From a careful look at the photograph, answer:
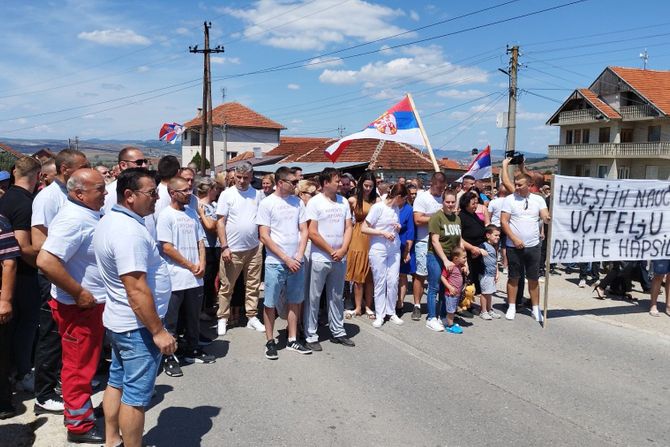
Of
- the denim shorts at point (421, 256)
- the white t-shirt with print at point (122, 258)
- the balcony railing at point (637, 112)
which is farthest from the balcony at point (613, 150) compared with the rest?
the white t-shirt with print at point (122, 258)

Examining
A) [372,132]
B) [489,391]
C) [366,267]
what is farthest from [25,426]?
[372,132]

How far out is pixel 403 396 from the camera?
461 centimetres

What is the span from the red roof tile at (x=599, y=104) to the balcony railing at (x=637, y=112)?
0.56 metres

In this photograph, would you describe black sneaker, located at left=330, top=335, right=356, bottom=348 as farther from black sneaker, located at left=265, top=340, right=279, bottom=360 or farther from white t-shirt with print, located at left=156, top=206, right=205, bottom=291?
white t-shirt with print, located at left=156, top=206, right=205, bottom=291

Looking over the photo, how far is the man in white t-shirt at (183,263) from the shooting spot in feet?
16.7

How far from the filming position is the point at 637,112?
44469 mm

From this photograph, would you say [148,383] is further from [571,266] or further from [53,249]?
[571,266]

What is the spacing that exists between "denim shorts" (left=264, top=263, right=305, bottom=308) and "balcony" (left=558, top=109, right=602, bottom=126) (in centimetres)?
4844

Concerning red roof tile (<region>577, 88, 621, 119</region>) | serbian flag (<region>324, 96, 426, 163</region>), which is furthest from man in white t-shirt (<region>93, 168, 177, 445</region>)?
red roof tile (<region>577, 88, 621, 119</region>)

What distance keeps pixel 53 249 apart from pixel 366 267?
4.37 metres

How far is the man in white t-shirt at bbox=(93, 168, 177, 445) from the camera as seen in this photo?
2.98m

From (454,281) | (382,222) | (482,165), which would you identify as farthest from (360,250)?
(482,165)

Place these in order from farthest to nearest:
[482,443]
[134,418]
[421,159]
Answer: [421,159] → [482,443] → [134,418]

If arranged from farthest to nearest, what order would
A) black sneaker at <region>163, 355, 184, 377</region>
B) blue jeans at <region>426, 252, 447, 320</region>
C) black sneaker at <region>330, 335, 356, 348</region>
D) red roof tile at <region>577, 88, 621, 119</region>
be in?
1. red roof tile at <region>577, 88, 621, 119</region>
2. blue jeans at <region>426, 252, 447, 320</region>
3. black sneaker at <region>330, 335, 356, 348</region>
4. black sneaker at <region>163, 355, 184, 377</region>
